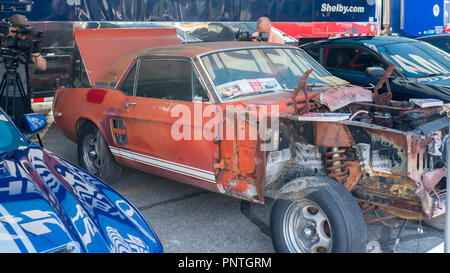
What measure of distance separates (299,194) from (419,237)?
4.19ft

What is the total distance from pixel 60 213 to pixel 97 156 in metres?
3.05

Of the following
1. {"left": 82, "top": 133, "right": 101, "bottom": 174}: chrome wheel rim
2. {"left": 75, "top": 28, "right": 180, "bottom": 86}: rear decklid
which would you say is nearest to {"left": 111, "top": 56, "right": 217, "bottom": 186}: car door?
{"left": 82, "top": 133, "right": 101, "bottom": 174}: chrome wheel rim

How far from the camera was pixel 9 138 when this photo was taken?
357 cm

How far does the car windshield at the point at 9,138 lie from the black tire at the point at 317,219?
1839 mm

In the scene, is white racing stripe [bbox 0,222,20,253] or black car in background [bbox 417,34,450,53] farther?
black car in background [bbox 417,34,450,53]

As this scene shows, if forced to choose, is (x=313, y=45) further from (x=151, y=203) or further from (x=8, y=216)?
(x=8, y=216)

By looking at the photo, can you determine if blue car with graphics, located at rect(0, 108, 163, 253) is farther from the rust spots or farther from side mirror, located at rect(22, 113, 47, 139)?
the rust spots

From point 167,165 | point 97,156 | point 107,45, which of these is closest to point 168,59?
point 167,165

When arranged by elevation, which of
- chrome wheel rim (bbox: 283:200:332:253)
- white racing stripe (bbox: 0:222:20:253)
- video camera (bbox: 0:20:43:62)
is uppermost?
video camera (bbox: 0:20:43:62)

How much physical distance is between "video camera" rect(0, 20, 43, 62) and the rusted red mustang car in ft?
3.99

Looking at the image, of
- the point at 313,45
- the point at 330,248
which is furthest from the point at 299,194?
the point at 313,45

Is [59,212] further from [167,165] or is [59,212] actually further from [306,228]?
[167,165]

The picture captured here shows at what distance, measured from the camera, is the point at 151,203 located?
5.18 metres

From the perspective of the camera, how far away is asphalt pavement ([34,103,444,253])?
4047mm
